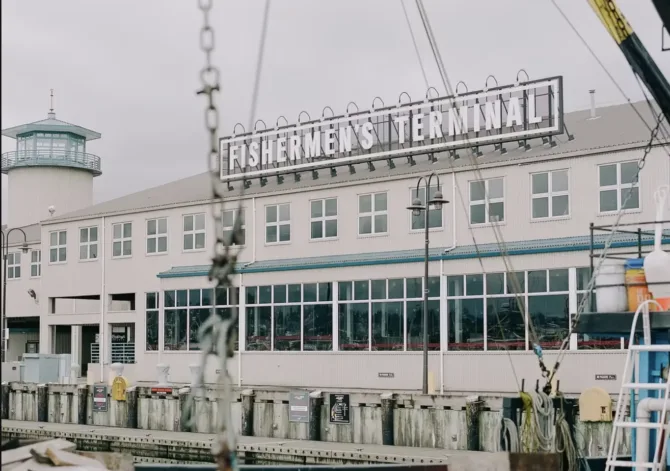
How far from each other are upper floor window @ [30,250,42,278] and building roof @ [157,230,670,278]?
14400 millimetres

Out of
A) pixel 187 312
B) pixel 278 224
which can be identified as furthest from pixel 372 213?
pixel 187 312

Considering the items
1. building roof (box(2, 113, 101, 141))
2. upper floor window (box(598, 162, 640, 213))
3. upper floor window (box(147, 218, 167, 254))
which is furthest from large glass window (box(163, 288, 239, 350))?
building roof (box(2, 113, 101, 141))

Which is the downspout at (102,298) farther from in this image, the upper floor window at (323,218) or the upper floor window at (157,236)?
the upper floor window at (323,218)

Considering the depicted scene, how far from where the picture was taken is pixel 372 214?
137ft

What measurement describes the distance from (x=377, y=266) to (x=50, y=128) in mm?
41900

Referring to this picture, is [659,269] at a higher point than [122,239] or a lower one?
lower

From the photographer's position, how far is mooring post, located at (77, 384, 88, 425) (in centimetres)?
3944

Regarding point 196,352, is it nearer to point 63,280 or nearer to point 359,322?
point 359,322

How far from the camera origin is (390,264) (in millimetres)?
40031

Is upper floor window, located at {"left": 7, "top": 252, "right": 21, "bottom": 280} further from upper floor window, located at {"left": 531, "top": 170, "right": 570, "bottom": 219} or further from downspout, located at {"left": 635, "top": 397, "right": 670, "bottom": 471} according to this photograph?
downspout, located at {"left": 635, "top": 397, "right": 670, "bottom": 471}

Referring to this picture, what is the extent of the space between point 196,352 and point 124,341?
1022 cm

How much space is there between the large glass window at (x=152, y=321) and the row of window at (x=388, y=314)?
0.06 m

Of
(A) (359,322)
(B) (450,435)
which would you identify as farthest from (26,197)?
(B) (450,435)

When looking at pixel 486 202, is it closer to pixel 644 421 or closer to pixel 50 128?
pixel 644 421
